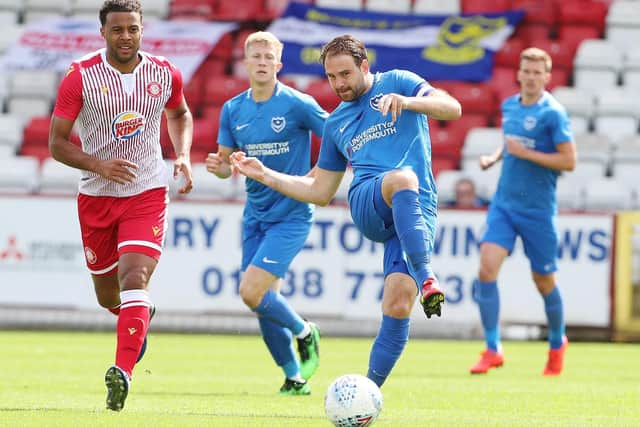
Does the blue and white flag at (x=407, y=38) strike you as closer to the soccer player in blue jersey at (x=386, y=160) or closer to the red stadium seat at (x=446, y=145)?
the red stadium seat at (x=446, y=145)

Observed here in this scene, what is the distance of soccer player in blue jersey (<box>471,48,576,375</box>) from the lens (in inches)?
449

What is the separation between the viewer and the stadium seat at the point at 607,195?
1614cm

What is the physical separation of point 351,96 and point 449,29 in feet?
42.7

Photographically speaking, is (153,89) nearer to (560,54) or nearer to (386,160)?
(386,160)

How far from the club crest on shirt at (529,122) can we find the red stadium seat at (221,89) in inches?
331

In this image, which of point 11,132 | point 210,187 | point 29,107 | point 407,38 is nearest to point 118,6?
point 210,187

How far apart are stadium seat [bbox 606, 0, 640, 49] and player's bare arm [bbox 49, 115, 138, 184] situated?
14.5m

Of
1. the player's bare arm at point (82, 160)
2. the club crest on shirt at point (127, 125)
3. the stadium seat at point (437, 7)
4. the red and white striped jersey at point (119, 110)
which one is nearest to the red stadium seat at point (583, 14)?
the stadium seat at point (437, 7)

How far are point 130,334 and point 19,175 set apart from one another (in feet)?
33.6

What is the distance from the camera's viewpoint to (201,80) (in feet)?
66.1

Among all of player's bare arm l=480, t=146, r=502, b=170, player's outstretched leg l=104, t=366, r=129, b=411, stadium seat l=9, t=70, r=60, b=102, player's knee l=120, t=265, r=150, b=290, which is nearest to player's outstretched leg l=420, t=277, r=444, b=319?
player's outstretched leg l=104, t=366, r=129, b=411

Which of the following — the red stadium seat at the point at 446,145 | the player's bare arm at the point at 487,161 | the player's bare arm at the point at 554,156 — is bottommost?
the red stadium seat at the point at 446,145

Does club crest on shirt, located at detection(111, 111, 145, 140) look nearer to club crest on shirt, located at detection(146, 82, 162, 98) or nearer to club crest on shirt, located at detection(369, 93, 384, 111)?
club crest on shirt, located at detection(146, 82, 162, 98)

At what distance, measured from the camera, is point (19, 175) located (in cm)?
1716
